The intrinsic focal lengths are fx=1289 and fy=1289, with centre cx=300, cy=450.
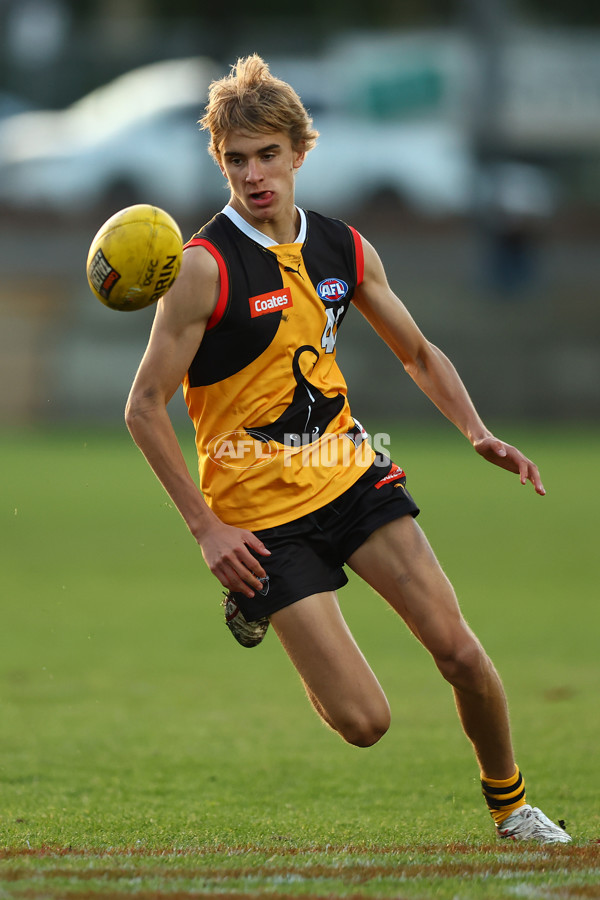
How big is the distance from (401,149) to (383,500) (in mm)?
21167

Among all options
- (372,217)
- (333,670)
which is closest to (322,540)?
(333,670)

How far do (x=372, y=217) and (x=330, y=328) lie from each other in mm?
20552

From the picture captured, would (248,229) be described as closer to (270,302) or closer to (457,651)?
(270,302)

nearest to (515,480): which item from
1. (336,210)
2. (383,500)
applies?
(336,210)

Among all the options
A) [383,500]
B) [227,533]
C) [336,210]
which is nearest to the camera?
[227,533]

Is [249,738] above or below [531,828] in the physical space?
below

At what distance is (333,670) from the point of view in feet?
16.0

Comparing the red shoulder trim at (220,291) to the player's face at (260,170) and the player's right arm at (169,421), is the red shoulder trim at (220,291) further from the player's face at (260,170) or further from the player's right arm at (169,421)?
the player's face at (260,170)

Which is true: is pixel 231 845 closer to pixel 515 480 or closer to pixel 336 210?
pixel 515 480

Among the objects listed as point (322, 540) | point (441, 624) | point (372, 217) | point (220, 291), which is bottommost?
point (372, 217)

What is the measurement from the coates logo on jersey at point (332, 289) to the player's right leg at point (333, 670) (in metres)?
1.21

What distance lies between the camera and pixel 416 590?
16.3 feet

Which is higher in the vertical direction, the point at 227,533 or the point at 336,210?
the point at 227,533

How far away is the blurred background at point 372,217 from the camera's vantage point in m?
24.9
